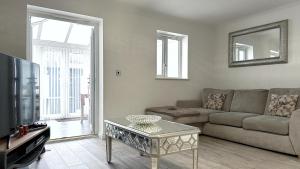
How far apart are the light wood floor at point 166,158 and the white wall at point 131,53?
2.88 feet

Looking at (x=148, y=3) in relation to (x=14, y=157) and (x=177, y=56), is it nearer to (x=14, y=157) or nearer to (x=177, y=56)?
(x=177, y=56)

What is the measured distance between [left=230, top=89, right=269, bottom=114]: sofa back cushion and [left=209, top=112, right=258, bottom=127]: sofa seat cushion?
0.65ft

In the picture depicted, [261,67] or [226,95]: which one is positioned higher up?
[261,67]

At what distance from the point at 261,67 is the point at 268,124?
1.51 m

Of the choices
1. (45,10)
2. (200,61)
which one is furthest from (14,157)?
(200,61)

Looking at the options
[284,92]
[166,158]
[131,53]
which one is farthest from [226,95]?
[166,158]

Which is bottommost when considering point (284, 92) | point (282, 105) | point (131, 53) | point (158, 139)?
point (158, 139)

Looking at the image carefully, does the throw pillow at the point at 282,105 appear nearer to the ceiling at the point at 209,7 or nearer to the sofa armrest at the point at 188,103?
the sofa armrest at the point at 188,103

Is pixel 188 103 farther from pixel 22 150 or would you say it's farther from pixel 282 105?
pixel 22 150

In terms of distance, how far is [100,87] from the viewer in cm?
384

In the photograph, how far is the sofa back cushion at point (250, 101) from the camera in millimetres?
3885

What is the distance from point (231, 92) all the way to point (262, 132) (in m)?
1.32

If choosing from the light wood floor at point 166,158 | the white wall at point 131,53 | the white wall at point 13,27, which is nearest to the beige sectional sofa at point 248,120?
the light wood floor at point 166,158

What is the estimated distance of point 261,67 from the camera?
4281 millimetres
